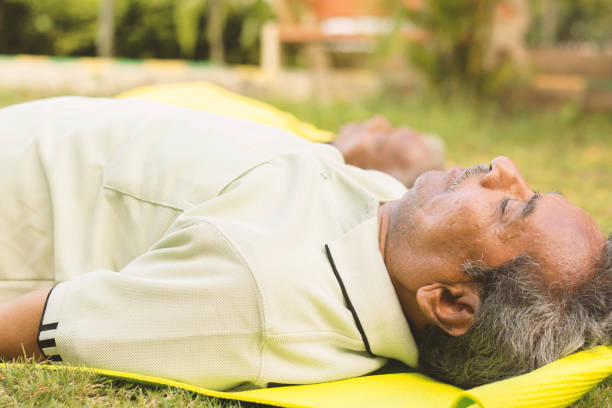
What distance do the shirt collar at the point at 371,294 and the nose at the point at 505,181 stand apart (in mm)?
376

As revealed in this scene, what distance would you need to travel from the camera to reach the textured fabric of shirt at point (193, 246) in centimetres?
170

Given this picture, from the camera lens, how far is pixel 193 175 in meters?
2.06

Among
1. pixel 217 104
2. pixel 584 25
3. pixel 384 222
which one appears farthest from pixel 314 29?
pixel 584 25

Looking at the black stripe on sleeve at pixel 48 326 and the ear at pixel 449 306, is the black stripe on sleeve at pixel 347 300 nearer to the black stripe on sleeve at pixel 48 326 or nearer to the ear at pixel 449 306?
the ear at pixel 449 306

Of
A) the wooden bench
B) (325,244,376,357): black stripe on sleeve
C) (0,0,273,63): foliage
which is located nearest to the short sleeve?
(325,244,376,357): black stripe on sleeve

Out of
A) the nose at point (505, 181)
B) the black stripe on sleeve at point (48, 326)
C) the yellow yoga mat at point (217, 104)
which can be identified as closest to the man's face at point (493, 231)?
the nose at point (505, 181)

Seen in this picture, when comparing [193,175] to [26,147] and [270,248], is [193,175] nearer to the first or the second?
[270,248]

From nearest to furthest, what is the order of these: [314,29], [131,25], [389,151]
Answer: [389,151]
[314,29]
[131,25]

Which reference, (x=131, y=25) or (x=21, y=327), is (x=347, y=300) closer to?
(x=21, y=327)

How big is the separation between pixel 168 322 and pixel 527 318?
0.95m

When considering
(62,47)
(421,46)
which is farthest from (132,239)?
(62,47)

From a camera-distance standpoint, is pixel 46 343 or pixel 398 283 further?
pixel 398 283

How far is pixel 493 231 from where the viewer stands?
1.80 meters

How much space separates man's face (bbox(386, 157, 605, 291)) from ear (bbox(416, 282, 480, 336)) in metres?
0.03
